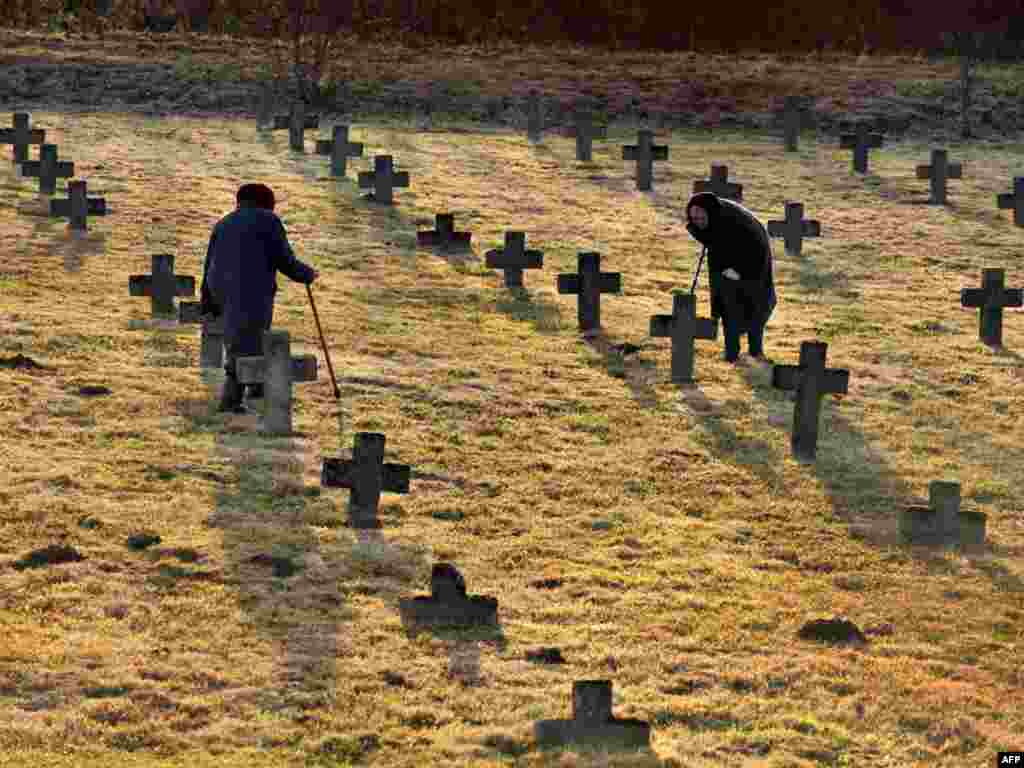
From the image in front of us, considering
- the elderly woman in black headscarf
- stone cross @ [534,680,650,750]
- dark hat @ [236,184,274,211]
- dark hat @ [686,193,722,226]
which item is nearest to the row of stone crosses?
stone cross @ [534,680,650,750]

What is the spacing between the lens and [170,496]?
12344 mm

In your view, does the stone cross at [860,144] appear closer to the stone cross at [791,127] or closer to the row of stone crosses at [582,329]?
the stone cross at [791,127]

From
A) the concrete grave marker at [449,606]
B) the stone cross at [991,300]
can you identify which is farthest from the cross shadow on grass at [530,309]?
the concrete grave marker at [449,606]

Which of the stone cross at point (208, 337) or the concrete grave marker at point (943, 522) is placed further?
the stone cross at point (208, 337)

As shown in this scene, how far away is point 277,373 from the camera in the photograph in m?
13.6

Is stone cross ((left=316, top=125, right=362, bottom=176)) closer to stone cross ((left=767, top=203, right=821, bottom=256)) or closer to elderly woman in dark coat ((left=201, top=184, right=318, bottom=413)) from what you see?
stone cross ((left=767, top=203, right=821, bottom=256))

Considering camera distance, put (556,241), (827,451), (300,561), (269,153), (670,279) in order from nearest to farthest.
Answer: (300,561) < (827,451) < (670,279) < (556,241) < (269,153)

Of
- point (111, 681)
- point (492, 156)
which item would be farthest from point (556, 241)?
point (111, 681)

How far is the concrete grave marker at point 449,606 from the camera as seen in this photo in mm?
10250

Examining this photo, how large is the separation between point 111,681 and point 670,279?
12814 millimetres

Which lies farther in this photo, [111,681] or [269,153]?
[269,153]

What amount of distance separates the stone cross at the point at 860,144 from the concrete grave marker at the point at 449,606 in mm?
20869

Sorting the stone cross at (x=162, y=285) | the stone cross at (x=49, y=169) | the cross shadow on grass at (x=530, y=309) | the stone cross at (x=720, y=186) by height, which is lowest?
the cross shadow on grass at (x=530, y=309)

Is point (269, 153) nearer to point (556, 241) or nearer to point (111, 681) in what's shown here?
point (556, 241)
